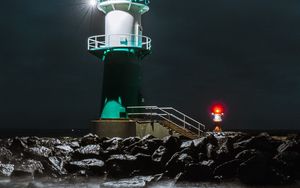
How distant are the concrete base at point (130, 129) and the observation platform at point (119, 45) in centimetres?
403

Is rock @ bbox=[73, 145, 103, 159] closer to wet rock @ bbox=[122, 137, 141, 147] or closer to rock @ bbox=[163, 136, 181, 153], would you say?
wet rock @ bbox=[122, 137, 141, 147]

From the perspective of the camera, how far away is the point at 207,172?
17.0 meters

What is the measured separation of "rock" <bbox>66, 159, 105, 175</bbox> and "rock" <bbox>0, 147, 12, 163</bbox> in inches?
111

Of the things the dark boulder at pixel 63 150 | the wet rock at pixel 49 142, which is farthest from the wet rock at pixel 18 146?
the dark boulder at pixel 63 150

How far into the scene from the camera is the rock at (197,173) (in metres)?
16.8

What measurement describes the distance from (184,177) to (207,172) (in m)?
0.85

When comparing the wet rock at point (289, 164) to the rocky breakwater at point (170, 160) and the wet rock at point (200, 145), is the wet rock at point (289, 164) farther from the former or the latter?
the wet rock at point (200, 145)

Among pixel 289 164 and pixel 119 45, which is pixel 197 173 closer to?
pixel 289 164

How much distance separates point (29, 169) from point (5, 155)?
2.39m

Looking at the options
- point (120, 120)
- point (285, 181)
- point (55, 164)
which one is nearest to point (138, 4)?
point (120, 120)

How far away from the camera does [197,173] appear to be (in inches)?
664

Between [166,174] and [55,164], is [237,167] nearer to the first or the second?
[166,174]

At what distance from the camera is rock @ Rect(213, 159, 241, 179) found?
17.0m

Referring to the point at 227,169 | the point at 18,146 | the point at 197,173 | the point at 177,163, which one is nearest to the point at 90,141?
the point at 18,146
